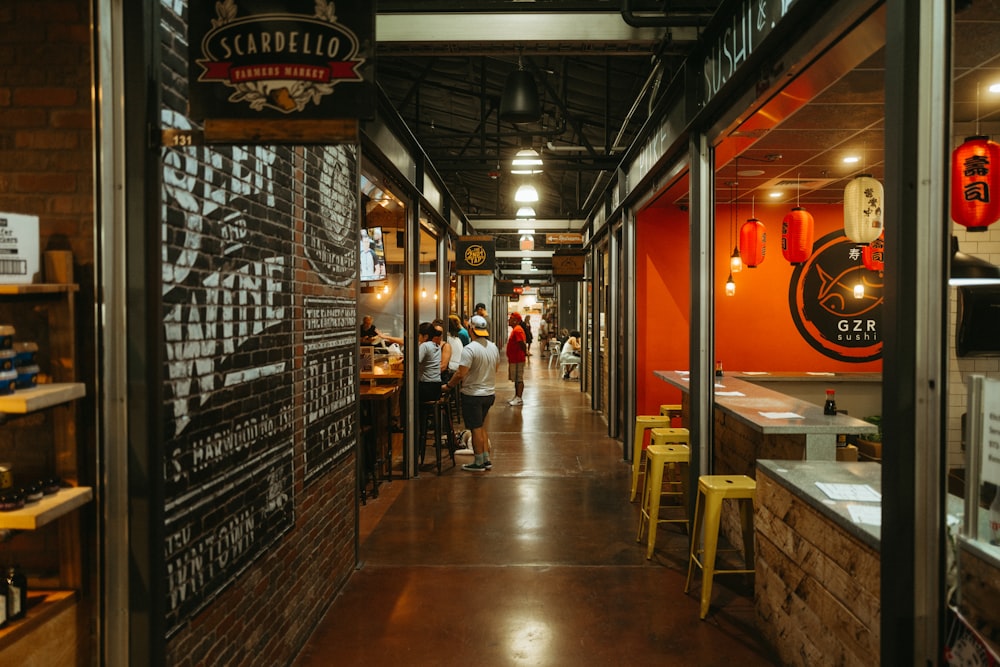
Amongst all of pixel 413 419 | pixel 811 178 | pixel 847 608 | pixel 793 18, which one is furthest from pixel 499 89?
pixel 847 608

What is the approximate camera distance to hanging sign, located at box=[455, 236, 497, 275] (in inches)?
440

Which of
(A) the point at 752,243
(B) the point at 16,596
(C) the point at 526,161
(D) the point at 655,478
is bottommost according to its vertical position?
(D) the point at 655,478

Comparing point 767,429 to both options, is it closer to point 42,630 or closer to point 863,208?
point 863,208

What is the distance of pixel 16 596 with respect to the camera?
6.55ft

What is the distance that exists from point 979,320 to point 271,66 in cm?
280

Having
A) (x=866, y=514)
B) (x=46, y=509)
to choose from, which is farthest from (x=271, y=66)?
(x=866, y=514)

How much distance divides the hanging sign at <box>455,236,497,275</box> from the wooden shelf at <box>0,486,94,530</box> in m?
9.23

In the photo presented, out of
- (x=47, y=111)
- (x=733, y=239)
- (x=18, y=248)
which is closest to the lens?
(x=18, y=248)

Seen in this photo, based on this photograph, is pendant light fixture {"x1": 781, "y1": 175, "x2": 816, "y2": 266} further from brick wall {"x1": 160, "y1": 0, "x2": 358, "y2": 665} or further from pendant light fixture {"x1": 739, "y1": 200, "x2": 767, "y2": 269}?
brick wall {"x1": 160, "y1": 0, "x2": 358, "y2": 665}

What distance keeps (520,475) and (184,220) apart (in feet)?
18.4

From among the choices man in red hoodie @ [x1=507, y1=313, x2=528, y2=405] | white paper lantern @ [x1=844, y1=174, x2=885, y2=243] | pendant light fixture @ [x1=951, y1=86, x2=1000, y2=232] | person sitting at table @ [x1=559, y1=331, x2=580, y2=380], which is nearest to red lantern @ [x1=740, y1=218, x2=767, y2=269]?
white paper lantern @ [x1=844, y1=174, x2=885, y2=243]

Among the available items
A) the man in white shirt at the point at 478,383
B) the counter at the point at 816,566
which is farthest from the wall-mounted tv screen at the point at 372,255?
the counter at the point at 816,566

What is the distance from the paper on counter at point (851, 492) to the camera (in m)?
2.99

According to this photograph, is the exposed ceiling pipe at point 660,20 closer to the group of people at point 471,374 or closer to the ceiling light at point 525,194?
the group of people at point 471,374
